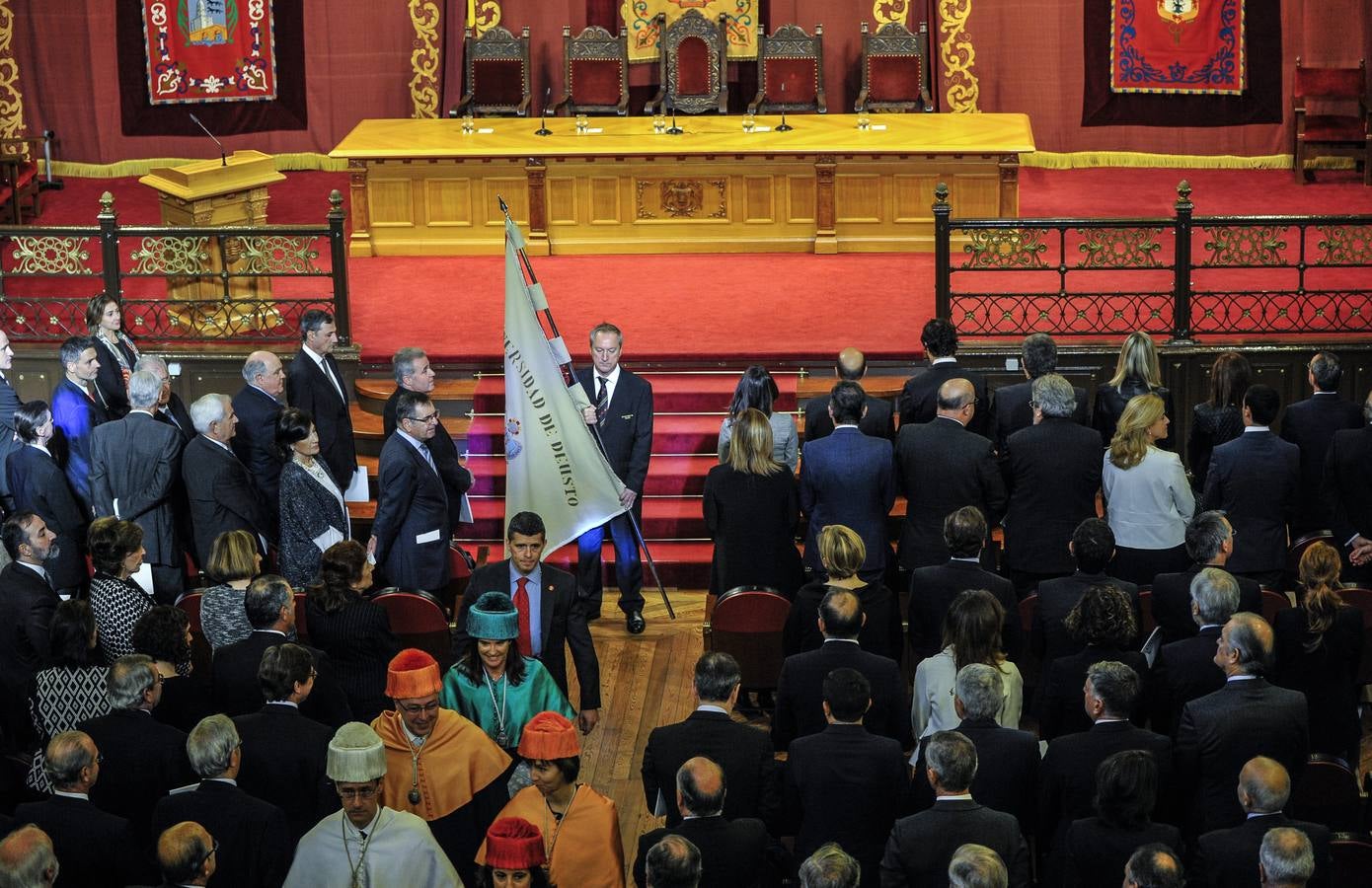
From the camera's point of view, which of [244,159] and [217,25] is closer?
[244,159]

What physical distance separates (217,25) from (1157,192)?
352 inches

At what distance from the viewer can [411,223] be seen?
Answer: 529 inches

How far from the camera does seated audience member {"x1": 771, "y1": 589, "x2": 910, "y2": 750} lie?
5.80 metres

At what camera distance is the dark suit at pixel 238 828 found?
4.97m

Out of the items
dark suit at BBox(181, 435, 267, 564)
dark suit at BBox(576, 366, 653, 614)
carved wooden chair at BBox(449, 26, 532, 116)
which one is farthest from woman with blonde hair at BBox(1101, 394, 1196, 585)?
carved wooden chair at BBox(449, 26, 532, 116)

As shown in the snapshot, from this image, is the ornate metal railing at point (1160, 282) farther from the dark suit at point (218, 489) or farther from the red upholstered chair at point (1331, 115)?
the dark suit at point (218, 489)

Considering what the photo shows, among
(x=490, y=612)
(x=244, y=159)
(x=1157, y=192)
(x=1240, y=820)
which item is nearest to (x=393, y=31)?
(x=244, y=159)

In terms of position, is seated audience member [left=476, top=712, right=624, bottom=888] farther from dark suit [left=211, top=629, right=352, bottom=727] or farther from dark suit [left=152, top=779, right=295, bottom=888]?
dark suit [left=211, top=629, right=352, bottom=727]

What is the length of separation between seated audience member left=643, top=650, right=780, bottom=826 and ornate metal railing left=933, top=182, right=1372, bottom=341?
17.8ft

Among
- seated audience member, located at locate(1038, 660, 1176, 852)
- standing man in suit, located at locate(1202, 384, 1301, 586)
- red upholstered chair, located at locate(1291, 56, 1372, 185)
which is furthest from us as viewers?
red upholstered chair, located at locate(1291, 56, 1372, 185)

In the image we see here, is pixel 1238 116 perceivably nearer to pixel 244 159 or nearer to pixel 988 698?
pixel 244 159

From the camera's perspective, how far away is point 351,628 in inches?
244

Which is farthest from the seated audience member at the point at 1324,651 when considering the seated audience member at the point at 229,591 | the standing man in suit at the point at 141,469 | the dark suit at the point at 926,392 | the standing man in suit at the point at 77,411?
the standing man in suit at the point at 77,411

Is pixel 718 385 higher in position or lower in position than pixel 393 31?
lower
